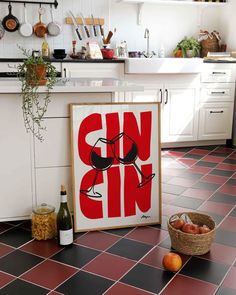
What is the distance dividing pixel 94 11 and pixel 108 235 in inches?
131

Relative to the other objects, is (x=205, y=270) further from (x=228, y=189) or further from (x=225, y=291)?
(x=228, y=189)

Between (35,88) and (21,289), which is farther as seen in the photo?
(35,88)

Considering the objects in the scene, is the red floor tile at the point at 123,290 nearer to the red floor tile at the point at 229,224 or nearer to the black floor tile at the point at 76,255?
the black floor tile at the point at 76,255

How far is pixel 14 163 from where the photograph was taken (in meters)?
2.71

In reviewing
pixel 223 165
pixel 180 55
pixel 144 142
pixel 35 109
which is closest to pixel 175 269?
pixel 144 142

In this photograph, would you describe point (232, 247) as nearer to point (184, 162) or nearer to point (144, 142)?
point (144, 142)

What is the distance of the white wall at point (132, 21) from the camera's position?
4953 millimetres

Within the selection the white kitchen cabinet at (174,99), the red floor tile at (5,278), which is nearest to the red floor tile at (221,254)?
the red floor tile at (5,278)

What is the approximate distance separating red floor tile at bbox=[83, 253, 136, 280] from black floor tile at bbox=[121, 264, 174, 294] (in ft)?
0.15

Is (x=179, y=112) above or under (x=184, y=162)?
above

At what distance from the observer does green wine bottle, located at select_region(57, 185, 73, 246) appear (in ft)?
8.08

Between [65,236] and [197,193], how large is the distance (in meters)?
1.43

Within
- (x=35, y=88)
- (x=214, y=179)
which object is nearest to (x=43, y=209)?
(x=35, y=88)

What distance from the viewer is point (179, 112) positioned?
196 inches
